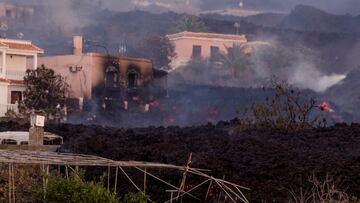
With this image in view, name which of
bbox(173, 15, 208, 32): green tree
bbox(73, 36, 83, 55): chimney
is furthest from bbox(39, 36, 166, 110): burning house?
bbox(173, 15, 208, 32): green tree

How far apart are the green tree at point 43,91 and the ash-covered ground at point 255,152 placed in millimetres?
20304

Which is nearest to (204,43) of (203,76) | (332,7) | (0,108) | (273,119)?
(203,76)

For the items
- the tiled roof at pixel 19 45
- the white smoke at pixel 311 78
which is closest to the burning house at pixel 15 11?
the white smoke at pixel 311 78

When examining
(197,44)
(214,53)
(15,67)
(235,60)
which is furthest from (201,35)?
(15,67)

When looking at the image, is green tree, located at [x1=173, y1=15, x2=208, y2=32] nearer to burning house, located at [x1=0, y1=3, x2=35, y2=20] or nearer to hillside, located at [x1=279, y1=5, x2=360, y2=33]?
burning house, located at [x1=0, y1=3, x2=35, y2=20]

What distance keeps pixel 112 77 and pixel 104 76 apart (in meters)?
1.06

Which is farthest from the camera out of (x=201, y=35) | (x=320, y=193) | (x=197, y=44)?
(x=197, y=44)

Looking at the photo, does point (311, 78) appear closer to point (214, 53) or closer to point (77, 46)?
point (214, 53)

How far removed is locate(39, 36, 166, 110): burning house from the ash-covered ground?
112 ft

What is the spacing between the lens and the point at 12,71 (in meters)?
58.2

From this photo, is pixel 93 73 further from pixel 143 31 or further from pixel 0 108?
pixel 143 31

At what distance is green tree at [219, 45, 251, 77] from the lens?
95000 millimetres

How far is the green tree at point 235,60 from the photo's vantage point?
9500cm

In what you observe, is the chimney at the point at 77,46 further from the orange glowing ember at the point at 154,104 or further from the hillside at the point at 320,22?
the hillside at the point at 320,22
